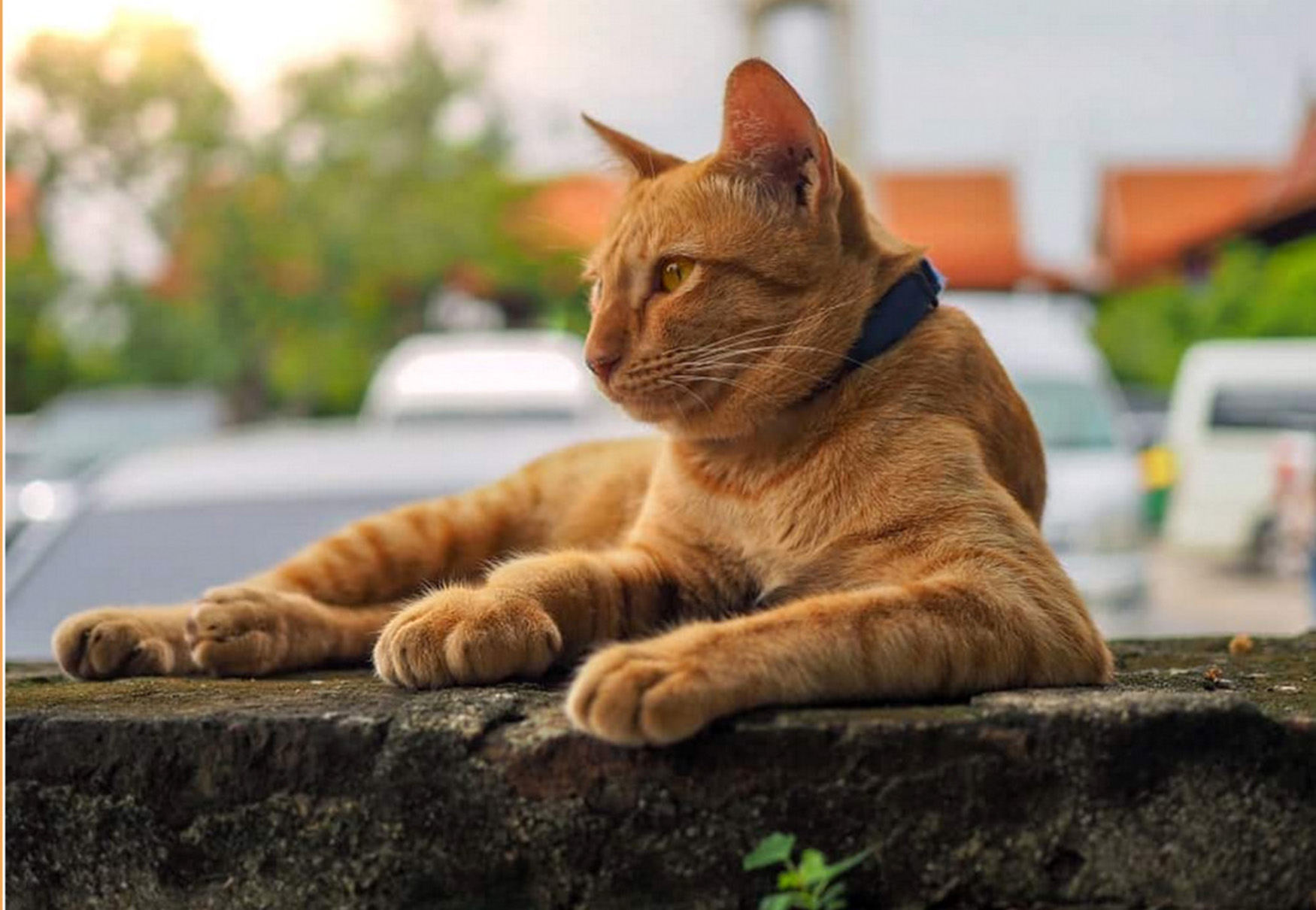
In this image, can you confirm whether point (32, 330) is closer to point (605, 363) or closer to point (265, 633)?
Result: point (265, 633)

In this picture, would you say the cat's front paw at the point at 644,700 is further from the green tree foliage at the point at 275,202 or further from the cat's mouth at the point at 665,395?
the green tree foliage at the point at 275,202

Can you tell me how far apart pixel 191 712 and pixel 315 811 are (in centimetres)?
18

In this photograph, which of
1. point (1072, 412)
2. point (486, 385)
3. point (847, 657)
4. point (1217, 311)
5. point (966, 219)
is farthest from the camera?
point (966, 219)

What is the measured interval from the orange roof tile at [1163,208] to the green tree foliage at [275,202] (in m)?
6.55

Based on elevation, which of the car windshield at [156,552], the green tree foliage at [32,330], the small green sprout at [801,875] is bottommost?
the green tree foliage at [32,330]

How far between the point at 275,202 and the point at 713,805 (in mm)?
11219

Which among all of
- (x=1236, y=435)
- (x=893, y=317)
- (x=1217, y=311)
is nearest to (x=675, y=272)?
(x=893, y=317)

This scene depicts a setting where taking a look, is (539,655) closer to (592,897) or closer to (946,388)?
(592,897)

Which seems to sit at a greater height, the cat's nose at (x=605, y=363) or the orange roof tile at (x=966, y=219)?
the cat's nose at (x=605, y=363)

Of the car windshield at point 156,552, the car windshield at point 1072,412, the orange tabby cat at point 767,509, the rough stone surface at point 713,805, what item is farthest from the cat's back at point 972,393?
the car windshield at point 1072,412

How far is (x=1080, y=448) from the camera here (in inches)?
235

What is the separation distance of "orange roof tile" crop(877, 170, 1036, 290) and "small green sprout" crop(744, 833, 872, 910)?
14405 mm

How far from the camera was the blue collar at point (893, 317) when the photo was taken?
1766mm

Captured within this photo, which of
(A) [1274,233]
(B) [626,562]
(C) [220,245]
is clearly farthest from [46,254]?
(B) [626,562]
